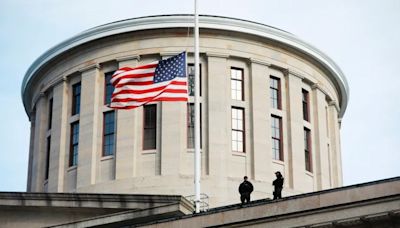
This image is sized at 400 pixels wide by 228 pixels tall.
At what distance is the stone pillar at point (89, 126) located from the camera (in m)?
51.5

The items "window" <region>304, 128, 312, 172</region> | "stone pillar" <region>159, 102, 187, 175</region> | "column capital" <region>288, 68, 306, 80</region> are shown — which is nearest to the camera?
"stone pillar" <region>159, 102, 187, 175</region>

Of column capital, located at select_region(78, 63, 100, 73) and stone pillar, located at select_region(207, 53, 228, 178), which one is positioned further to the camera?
column capital, located at select_region(78, 63, 100, 73)

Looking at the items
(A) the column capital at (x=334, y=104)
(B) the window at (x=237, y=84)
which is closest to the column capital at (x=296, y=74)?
(B) the window at (x=237, y=84)

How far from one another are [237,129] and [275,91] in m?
3.21

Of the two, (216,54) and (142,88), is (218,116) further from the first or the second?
(142,88)

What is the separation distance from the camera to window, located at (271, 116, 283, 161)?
5225 cm

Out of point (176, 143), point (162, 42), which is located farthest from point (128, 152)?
point (162, 42)

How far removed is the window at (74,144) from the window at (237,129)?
752 centimetres

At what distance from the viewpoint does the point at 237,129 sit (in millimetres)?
51781

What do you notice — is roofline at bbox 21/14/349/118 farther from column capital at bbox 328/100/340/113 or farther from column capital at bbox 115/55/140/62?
column capital at bbox 328/100/340/113

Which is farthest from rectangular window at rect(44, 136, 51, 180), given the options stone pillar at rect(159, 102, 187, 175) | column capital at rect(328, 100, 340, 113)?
column capital at rect(328, 100, 340, 113)

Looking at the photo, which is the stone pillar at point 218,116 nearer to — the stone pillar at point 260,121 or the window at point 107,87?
the stone pillar at point 260,121

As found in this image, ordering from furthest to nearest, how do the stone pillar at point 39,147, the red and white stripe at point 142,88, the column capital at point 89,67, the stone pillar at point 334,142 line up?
the stone pillar at point 334,142, the stone pillar at point 39,147, the column capital at point 89,67, the red and white stripe at point 142,88

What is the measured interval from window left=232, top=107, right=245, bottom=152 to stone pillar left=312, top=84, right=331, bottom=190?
14.8 feet
